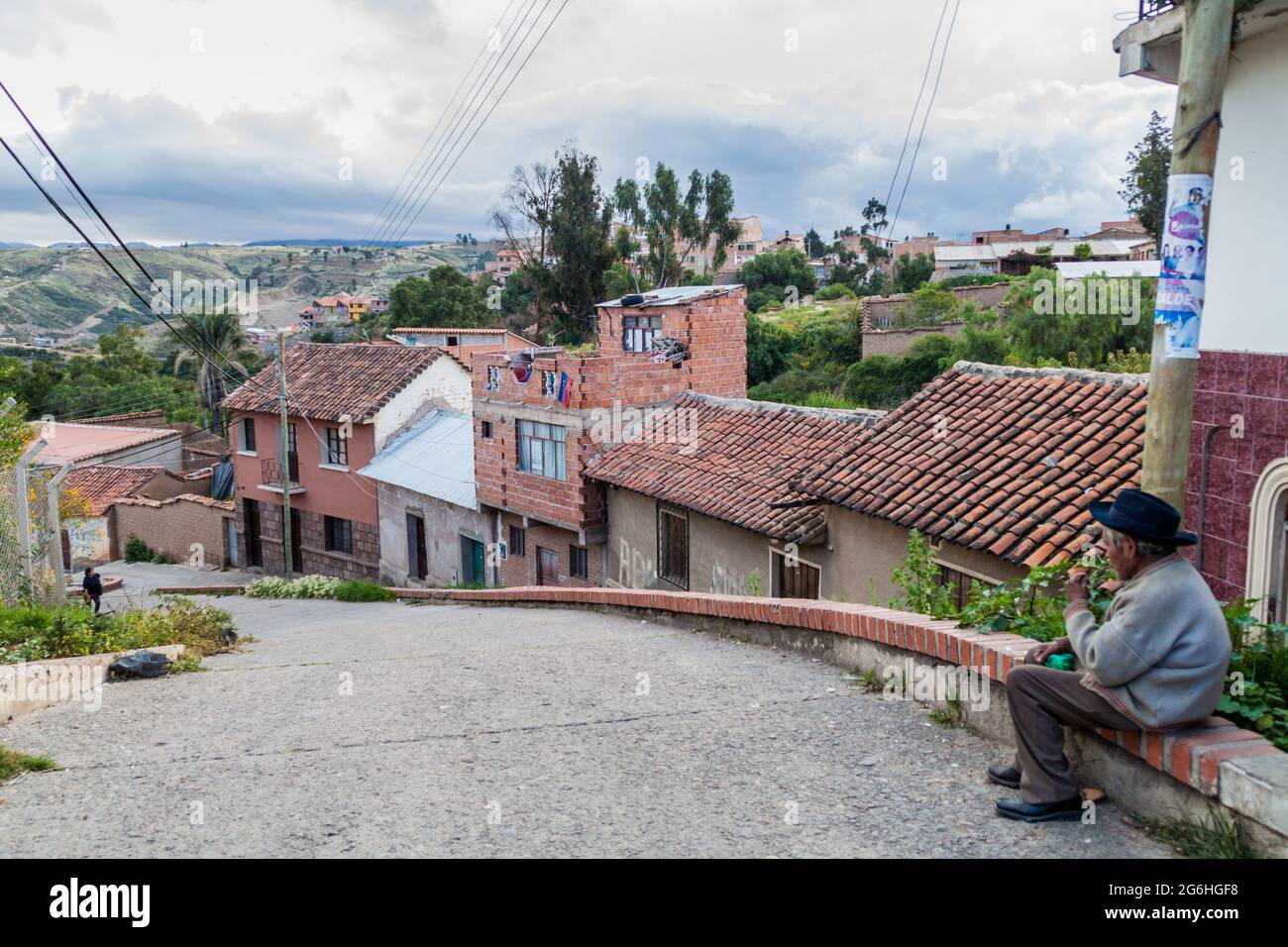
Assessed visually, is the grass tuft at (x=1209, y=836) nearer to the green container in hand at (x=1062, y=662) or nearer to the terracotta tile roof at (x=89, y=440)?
the green container in hand at (x=1062, y=662)

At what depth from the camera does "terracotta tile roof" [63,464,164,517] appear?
34812mm

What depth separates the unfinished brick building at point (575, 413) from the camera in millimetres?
18344

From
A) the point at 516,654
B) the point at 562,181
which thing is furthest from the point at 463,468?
the point at 562,181

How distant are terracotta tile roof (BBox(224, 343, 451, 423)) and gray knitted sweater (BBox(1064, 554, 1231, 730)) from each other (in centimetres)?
2514

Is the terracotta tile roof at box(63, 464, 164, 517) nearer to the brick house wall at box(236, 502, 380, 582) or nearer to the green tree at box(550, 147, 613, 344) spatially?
the brick house wall at box(236, 502, 380, 582)

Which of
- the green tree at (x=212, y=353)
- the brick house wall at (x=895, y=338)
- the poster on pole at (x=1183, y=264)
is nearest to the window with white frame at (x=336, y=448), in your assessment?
the green tree at (x=212, y=353)

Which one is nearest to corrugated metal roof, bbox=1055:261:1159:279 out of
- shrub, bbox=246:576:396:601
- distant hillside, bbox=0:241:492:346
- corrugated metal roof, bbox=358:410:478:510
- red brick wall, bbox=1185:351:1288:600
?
corrugated metal roof, bbox=358:410:478:510

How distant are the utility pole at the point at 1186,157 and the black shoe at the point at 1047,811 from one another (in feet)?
4.45

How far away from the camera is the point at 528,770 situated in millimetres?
4965

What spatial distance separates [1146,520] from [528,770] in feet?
10.1

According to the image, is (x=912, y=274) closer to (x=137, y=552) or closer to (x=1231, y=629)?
(x=137, y=552)
